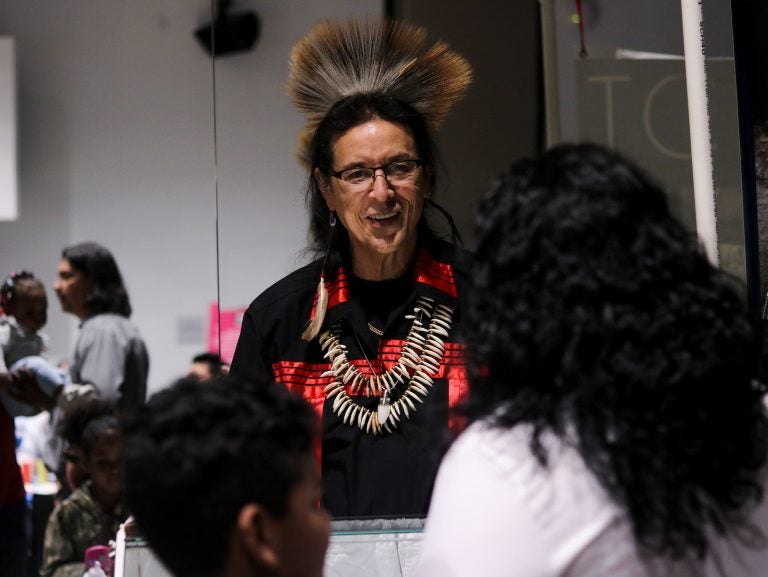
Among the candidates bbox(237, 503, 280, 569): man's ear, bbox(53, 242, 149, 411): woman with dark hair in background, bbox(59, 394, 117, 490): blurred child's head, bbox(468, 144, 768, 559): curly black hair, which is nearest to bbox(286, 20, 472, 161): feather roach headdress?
bbox(468, 144, 768, 559): curly black hair

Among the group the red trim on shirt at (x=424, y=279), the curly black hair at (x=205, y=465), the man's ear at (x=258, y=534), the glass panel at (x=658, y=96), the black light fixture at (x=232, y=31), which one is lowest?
the man's ear at (x=258, y=534)

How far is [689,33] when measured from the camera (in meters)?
2.47

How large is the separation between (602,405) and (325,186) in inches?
57.1

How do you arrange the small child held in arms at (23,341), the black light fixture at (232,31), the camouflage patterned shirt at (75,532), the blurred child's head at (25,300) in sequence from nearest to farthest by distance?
the black light fixture at (232,31)
the camouflage patterned shirt at (75,532)
the small child held in arms at (23,341)
the blurred child's head at (25,300)

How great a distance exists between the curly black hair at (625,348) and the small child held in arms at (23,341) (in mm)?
3058

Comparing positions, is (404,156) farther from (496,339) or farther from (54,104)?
(54,104)

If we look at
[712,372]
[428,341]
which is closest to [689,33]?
[428,341]

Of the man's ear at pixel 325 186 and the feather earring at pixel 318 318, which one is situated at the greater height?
the man's ear at pixel 325 186

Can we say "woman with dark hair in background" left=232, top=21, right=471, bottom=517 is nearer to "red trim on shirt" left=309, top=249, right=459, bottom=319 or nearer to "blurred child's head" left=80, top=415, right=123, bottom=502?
"red trim on shirt" left=309, top=249, right=459, bottom=319

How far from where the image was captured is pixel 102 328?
14.5 feet

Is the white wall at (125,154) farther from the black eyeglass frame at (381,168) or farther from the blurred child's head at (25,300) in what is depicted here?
the black eyeglass frame at (381,168)

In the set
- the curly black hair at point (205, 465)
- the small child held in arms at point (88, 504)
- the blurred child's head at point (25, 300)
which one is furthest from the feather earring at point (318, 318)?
the blurred child's head at point (25, 300)

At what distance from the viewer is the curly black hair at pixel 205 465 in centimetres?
128

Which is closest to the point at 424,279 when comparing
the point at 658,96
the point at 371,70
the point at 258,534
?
the point at 371,70
